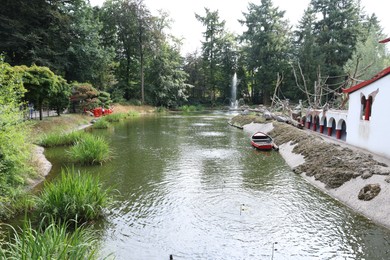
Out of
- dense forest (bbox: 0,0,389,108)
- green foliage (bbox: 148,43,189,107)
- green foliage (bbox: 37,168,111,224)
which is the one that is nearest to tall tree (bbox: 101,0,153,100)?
dense forest (bbox: 0,0,389,108)

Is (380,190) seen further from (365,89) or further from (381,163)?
(365,89)

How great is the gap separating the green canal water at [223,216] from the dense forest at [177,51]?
1299 centimetres

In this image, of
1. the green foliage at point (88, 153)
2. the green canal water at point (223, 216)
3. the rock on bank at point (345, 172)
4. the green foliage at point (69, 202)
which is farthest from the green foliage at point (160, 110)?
the green foliage at point (69, 202)

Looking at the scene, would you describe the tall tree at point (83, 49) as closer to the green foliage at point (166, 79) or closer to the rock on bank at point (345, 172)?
the green foliage at point (166, 79)

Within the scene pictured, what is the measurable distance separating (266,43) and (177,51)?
16.3 metres

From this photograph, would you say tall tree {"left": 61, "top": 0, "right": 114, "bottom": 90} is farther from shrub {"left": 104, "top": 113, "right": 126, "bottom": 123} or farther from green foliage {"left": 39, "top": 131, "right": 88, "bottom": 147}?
green foliage {"left": 39, "top": 131, "right": 88, "bottom": 147}

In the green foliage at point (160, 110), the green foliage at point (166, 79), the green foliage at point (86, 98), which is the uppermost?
the green foliage at point (166, 79)

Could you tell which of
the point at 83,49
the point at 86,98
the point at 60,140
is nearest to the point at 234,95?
the point at 83,49

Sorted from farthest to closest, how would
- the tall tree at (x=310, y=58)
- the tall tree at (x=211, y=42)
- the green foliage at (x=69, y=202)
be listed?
the tall tree at (x=211, y=42) < the tall tree at (x=310, y=58) < the green foliage at (x=69, y=202)

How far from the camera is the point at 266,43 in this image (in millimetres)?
50188

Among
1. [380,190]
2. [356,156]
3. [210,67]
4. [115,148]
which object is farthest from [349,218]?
[210,67]

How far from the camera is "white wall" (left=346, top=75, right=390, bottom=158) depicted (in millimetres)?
11141

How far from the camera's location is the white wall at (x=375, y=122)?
11.1 meters

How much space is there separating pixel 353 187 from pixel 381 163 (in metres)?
1.62
